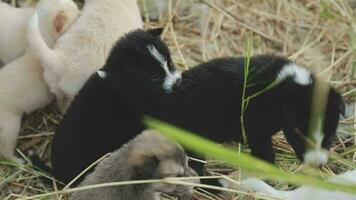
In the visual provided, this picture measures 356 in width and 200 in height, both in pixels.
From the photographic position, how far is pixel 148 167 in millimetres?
2639

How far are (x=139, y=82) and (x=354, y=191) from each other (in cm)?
161

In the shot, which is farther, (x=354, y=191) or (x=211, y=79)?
(x=211, y=79)

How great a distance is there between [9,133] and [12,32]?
63 centimetres

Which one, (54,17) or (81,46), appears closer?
(81,46)

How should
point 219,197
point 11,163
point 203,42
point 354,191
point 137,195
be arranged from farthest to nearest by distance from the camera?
point 203,42 → point 11,163 → point 219,197 → point 137,195 → point 354,191

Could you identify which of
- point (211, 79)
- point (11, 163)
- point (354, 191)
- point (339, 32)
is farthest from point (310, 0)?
point (354, 191)

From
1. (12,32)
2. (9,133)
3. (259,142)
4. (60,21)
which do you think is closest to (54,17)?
(60,21)

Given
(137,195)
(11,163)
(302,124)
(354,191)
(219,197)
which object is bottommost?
(11,163)

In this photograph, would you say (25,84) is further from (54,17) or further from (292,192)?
(292,192)

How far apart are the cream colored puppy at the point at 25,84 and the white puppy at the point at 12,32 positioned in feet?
0.41

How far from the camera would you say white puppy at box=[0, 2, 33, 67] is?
3.92m

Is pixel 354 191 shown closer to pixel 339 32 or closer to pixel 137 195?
pixel 137 195

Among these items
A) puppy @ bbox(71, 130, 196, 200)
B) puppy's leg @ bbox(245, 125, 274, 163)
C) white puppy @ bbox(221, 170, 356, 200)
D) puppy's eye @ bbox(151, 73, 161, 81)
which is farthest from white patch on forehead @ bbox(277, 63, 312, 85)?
puppy @ bbox(71, 130, 196, 200)

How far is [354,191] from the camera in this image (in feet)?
6.54
